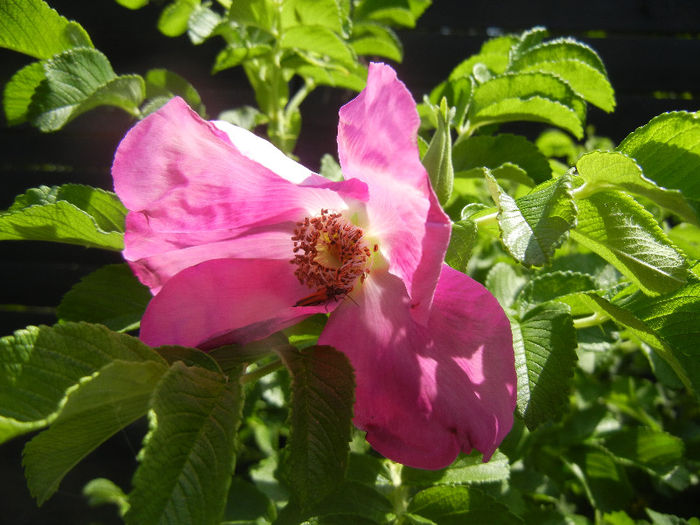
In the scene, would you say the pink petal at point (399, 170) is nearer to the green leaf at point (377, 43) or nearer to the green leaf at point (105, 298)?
the green leaf at point (105, 298)

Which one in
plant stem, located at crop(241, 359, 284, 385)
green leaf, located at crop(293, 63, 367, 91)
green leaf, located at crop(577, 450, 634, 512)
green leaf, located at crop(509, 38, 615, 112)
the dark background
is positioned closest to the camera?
plant stem, located at crop(241, 359, 284, 385)

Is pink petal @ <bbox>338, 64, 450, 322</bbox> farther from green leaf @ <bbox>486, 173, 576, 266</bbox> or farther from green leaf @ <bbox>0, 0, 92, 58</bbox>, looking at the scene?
green leaf @ <bbox>0, 0, 92, 58</bbox>

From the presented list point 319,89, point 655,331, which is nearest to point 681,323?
point 655,331

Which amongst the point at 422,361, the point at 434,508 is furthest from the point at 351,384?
the point at 434,508

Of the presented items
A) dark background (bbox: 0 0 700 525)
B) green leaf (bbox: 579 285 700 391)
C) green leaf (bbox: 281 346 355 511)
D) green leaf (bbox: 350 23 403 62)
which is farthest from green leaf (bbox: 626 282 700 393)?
dark background (bbox: 0 0 700 525)

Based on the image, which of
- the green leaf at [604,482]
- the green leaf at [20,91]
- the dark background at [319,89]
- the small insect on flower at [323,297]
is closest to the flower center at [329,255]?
the small insect on flower at [323,297]

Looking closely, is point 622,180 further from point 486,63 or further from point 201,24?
point 201,24

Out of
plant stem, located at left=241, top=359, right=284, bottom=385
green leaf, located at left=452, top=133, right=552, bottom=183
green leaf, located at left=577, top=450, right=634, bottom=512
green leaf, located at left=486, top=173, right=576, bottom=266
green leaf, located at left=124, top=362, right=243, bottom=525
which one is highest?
green leaf, located at left=486, top=173, right=576, bottom=266
